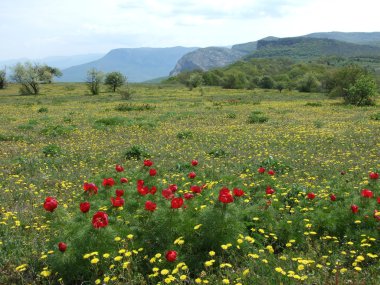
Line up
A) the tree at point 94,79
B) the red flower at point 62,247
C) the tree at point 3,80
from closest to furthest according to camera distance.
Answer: the red flower at point 62,247
the tree at point 94,79
the tree at point 3,80

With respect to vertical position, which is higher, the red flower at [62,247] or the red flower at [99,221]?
the red flower at [99,221]

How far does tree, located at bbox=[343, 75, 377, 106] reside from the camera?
38.5 m

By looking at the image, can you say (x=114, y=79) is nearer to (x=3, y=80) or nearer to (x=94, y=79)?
(x=94, y=79)

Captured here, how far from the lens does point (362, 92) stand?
129 feet

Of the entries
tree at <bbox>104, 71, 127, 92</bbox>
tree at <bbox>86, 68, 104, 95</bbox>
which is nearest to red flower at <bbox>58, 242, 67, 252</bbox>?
tree at <bbox>86, 68, 104, 95</bbox>

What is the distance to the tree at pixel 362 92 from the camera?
3853cm

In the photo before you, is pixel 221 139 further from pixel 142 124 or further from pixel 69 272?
pixel 69 272

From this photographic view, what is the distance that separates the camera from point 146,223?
5941 mm

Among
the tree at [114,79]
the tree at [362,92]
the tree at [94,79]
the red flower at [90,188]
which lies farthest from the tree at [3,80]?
the red flower at [90,188]

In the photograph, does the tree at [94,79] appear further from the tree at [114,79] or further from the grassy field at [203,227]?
the grassy field at [203,227]

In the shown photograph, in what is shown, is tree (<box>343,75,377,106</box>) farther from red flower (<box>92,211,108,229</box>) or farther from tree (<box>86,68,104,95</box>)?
tree (<box>86,68,104,95</box>)

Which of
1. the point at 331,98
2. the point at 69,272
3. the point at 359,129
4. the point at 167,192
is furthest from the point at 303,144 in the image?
the point at 331,98

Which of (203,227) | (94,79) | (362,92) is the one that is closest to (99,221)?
(203,227)

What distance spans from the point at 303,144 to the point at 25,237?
13.0 meters
